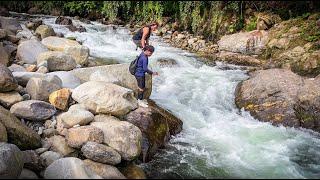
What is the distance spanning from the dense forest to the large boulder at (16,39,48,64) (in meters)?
9.13

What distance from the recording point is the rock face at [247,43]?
1519 cm

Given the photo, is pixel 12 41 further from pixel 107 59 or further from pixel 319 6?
pixel 319 6

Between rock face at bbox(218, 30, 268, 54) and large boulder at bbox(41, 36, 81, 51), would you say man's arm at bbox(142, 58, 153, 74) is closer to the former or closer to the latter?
large boulder at bbox(41, 36, 81, 51)

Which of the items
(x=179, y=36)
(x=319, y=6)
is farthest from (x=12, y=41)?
(x=319, y=6)

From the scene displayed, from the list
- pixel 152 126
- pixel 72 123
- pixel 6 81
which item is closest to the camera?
pixel 72 123

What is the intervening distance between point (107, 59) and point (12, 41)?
9.93 feet

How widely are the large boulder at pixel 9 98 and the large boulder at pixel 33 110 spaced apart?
0.44 ft

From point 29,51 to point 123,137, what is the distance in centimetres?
513

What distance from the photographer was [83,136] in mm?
6180

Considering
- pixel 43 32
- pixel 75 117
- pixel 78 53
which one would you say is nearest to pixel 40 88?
pixel 75 117

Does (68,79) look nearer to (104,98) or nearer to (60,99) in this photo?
(60,99)

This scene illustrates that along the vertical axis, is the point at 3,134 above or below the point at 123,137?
above

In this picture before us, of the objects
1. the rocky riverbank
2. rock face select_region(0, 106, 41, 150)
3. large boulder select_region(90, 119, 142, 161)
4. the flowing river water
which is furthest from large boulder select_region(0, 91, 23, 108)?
the flowing river water

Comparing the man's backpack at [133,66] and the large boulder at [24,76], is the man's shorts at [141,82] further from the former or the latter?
the large boulder at [24,76]
